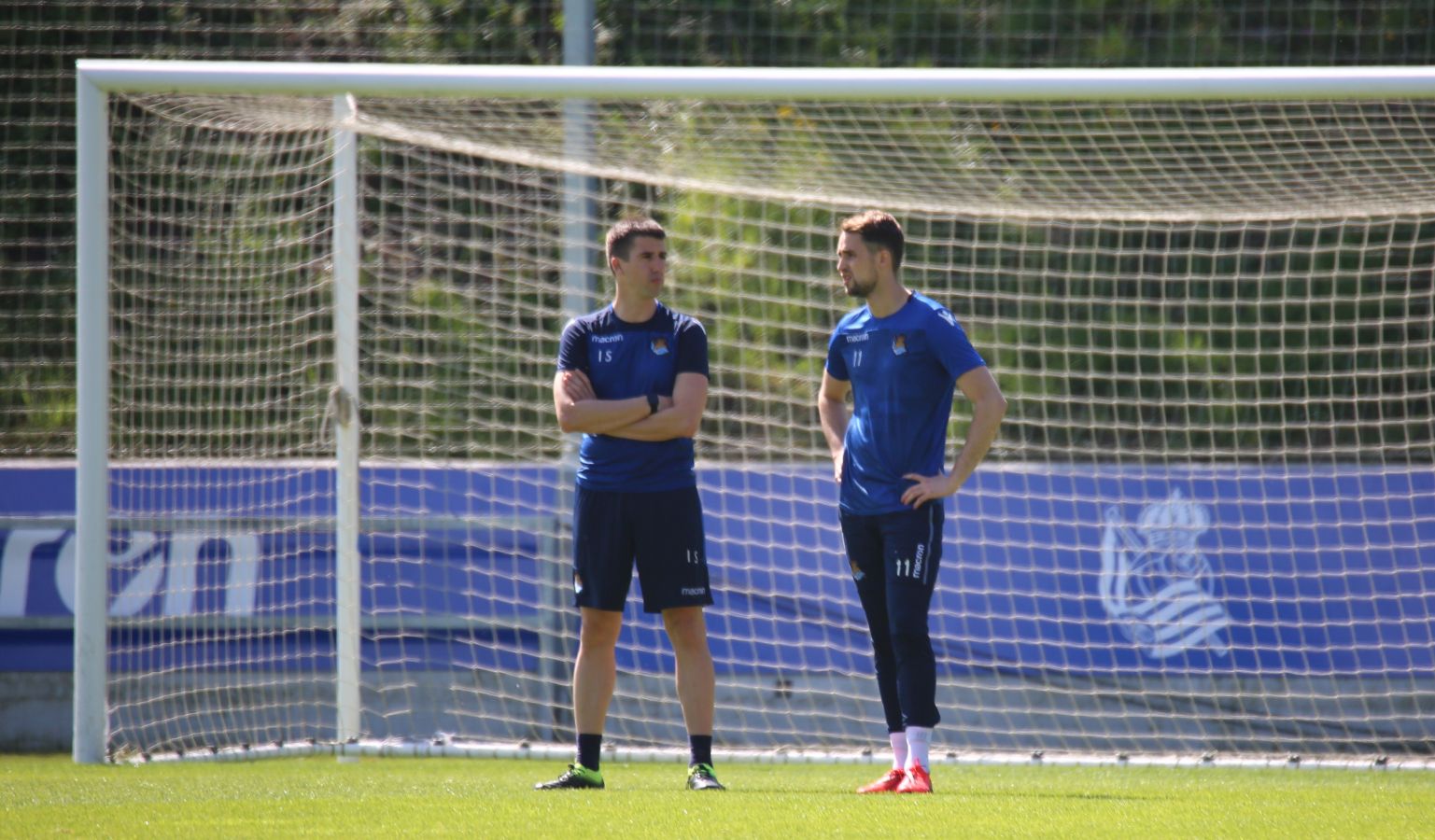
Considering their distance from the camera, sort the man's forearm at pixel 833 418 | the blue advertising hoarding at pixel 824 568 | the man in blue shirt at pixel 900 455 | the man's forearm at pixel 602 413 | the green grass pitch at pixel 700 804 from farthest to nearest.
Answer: the blue advertising hoarding at pixel 824 568 < the man's forearm at pixel 833 418 < the man's forearm at pixel 602 413 < the man in blue shirt at pixel 900 455 < the green grass pitch at pixel 700 804

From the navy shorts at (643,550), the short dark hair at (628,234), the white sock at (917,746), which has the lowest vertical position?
the white sock at (917,746)

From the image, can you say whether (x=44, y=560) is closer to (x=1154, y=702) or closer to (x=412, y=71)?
(x=412, y=71)

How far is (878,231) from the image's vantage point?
4758mm

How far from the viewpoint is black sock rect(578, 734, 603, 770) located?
4.87 metres

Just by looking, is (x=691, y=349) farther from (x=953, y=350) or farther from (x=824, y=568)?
(x=824, y=568)

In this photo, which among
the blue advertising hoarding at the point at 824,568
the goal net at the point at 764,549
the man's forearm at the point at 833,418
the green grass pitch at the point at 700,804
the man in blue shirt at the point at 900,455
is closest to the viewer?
the green grass pitch at the point at 700,804

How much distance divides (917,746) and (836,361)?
1.22 meters

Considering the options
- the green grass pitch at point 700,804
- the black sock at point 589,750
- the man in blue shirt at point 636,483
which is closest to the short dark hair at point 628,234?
the man in blue shirt at point 636,483

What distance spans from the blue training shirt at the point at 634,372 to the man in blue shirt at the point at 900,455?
0.50 meters

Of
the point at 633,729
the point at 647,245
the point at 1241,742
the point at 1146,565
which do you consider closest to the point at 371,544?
the point at 633,729

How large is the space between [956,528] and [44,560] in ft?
13.9

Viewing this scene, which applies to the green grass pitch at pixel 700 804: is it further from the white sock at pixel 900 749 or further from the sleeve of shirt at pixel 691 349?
the sleeve of shirt at pixel 691 349

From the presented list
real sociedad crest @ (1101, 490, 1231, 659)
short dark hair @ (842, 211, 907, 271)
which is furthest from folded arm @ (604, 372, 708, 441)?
real sociedad crest @ (1101, 490, 1231, 659)

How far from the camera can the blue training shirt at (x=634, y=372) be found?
4.85 m
